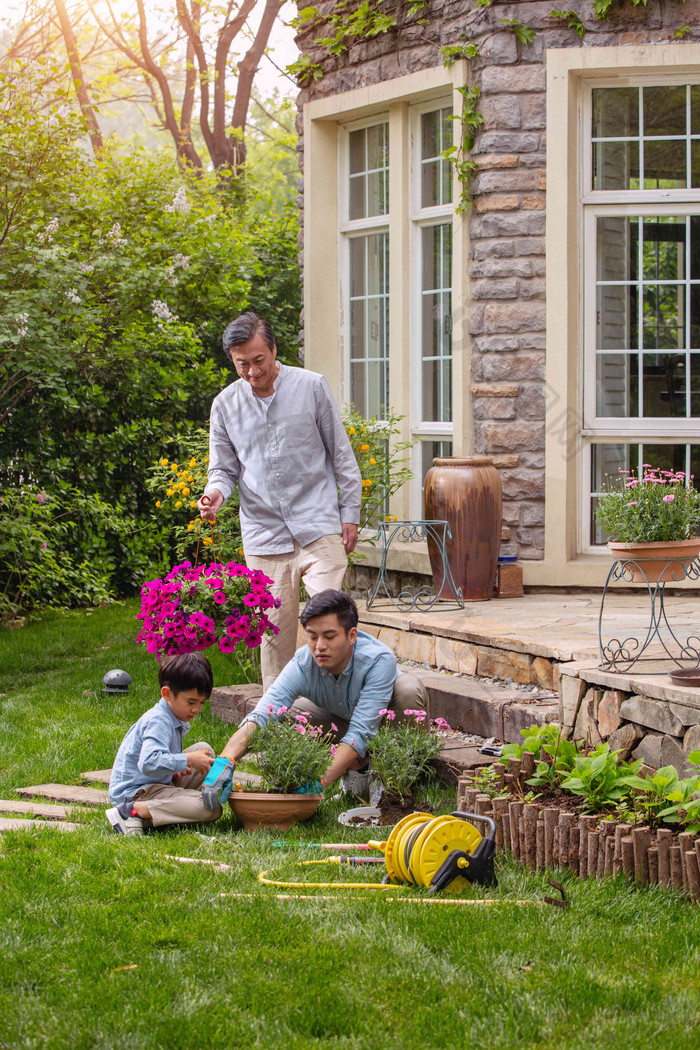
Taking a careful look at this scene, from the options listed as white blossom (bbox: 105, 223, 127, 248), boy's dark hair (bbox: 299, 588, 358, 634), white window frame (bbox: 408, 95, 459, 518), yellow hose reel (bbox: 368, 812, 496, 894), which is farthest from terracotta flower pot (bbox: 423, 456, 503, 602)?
white blossom (bbox: 105, 223, 127, 248)

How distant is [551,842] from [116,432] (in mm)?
7433

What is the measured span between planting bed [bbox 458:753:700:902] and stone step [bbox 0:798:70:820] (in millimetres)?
1527

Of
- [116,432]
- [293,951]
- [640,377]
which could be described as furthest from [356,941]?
[116,432]

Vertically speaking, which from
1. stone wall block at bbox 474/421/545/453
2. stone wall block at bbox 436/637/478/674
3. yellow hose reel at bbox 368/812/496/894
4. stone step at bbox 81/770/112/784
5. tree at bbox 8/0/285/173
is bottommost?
stone step at bbox 81/770/112/784

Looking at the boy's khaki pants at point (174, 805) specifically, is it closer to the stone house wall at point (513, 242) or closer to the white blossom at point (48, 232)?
the stone house wall at point (513, 242)

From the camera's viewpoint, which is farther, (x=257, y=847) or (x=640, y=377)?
(x=640, y=377)

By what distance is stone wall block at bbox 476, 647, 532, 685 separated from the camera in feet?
16.9

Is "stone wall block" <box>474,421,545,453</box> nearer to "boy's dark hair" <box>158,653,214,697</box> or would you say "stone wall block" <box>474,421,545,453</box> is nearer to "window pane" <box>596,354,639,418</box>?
"window pane" <box>596,354,639,418</box>

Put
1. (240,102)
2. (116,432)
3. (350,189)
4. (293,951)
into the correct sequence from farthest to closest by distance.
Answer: (240,102)
(116,432)
(350,189)
(293,951)

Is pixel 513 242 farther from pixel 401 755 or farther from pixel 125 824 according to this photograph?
pixel 125 824

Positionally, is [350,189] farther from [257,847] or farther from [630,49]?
[257,847]

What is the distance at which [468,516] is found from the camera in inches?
Answer: 247

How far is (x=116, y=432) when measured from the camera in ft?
34.0

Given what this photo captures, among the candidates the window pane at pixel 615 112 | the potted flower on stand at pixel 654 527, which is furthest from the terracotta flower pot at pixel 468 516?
the window pane at pixel 615 112
